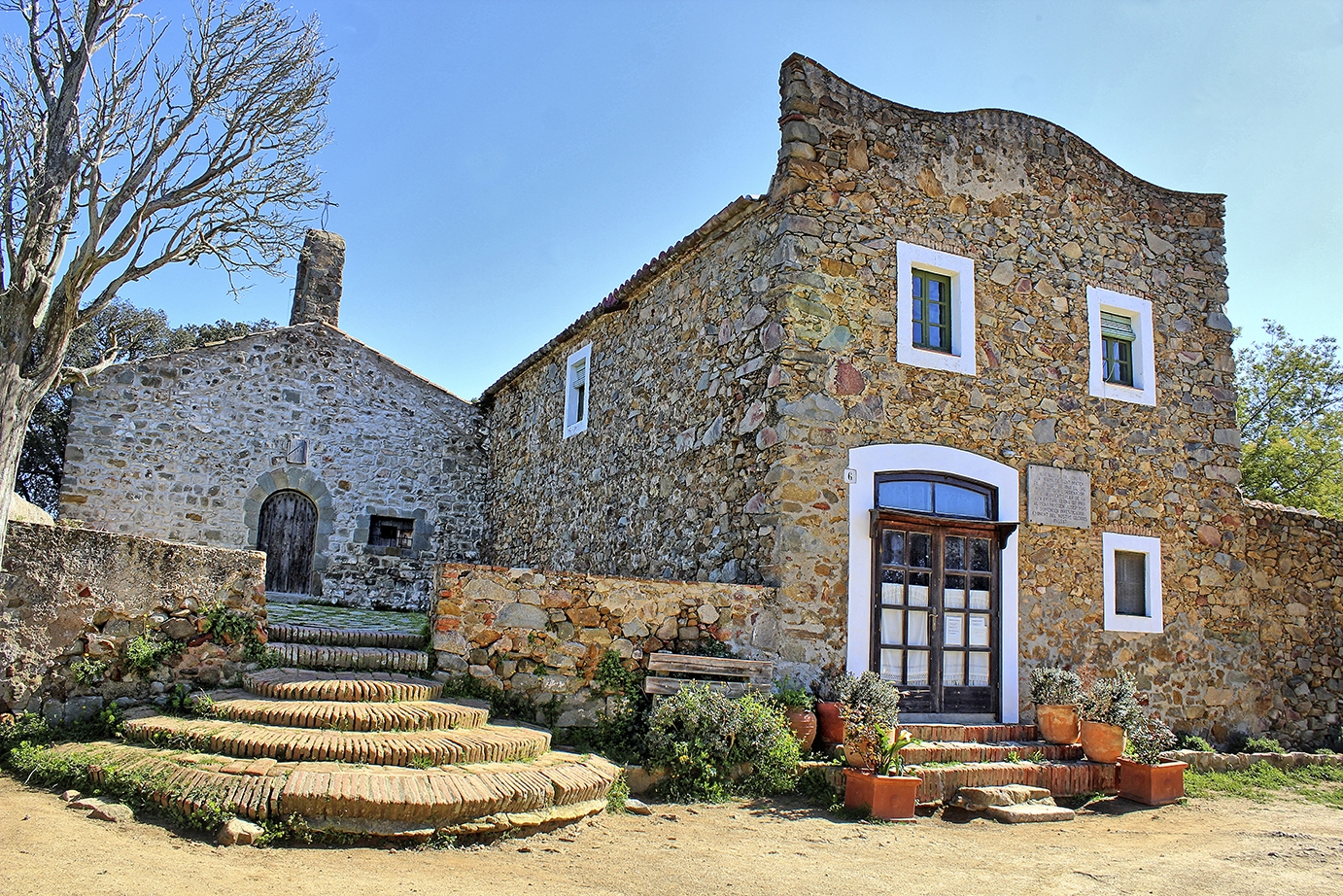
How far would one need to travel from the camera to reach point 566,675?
24.5 feet

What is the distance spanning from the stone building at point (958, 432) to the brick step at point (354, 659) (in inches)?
24.8

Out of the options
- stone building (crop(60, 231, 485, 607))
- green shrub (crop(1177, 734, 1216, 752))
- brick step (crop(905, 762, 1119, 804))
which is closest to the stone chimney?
stone building (crop(60, 231, 485, 607))

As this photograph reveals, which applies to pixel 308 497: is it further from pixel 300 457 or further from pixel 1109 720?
pixel 1109 720

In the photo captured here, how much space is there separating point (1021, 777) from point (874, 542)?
227 centimetres

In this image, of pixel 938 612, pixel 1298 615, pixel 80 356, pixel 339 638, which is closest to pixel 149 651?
pixel 339 638

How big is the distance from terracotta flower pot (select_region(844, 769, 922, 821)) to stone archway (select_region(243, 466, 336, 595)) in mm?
10224

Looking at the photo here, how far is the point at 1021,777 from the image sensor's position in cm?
770

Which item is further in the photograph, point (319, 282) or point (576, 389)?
point (319, 282)

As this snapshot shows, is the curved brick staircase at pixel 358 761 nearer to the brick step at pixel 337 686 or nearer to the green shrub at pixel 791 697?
the brick step at pixel 337 686

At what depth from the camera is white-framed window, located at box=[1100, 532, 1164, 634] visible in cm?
979

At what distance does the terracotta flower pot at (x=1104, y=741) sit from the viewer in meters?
8.14

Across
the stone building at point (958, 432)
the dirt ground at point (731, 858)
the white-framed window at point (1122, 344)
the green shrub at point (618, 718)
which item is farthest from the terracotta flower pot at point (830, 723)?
the white-framed window at point (1122, 344)

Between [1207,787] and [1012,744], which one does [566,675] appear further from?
[1207,787]

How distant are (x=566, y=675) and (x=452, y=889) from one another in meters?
3.03
